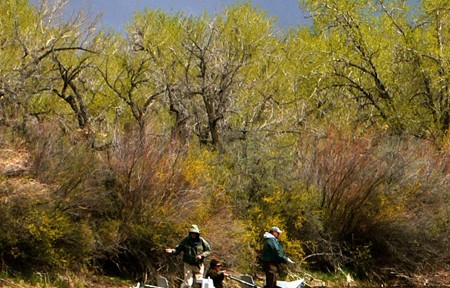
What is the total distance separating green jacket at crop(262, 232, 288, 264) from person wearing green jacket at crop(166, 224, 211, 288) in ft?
5.36

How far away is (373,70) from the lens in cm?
3781

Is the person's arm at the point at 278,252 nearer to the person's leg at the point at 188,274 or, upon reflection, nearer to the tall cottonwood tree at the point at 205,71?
the person's leg at the point at 188,274

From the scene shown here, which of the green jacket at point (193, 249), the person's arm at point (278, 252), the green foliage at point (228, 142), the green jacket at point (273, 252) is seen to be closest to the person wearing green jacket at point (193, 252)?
the green jacket at point (193, 249)

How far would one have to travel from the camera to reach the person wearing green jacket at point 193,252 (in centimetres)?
2056

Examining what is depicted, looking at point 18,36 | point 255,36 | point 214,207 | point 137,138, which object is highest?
point 255,36

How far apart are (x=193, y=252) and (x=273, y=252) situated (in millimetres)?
2170

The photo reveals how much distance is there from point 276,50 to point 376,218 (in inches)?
713

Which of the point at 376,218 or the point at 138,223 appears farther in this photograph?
the point at 376,218

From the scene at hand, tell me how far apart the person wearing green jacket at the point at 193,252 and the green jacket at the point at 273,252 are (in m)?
1.63

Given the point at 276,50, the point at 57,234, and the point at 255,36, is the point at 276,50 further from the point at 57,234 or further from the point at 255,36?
the point at 57,234

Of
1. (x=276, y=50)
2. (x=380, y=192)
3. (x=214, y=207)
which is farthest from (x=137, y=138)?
(x=276, y=50)

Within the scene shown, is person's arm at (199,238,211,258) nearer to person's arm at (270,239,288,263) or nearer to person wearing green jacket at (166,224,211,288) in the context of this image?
person wearing green jacket at (166,224,211,288)

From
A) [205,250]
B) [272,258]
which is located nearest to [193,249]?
[205,250]

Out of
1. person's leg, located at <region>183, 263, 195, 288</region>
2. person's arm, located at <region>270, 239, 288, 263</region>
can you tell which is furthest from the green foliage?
person's arm, located at <region>270, 239, 288, 263</region>
